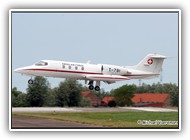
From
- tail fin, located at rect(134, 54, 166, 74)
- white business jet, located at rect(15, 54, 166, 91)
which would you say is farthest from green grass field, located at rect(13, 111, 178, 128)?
tail fin, located at rect(134, 54, 166, 74)

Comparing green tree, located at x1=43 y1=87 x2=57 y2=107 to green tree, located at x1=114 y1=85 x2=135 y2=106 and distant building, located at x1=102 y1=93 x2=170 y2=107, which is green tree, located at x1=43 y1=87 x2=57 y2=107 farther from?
green tree, located at x1=114 y1=85 x2=135 y2=106

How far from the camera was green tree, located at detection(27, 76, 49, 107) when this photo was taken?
30859 mm

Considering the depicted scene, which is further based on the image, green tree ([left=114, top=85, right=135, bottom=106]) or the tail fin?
green tree ([left=114, top=85, right=135, bottom=106])

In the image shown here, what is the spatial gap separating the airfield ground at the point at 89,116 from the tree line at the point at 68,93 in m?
0.13

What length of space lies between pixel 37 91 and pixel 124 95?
72.7 inches

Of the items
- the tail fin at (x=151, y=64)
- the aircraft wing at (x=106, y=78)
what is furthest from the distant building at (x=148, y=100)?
the tail fin at (x=151, y=64)

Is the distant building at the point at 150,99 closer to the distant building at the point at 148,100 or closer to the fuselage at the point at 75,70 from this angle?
the distant building at the point at 148,100

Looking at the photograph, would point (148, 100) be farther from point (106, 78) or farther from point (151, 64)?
point (106, 78)

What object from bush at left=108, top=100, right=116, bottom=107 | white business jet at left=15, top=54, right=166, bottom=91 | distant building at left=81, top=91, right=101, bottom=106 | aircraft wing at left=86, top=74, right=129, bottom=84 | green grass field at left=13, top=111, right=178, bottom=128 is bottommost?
green grass field at left=13, top=111, right=178, bottom=128

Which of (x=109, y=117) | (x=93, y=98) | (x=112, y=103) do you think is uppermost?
(x=93, y=98)

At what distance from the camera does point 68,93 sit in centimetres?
3102

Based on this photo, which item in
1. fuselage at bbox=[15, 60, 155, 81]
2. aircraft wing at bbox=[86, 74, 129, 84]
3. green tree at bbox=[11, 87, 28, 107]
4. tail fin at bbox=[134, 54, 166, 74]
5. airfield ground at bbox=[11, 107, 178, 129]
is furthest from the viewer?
aircraft wing at bbox=[86, 74, 129, 84]

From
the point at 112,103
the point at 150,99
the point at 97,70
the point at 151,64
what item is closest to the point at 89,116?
the point at 112,103
